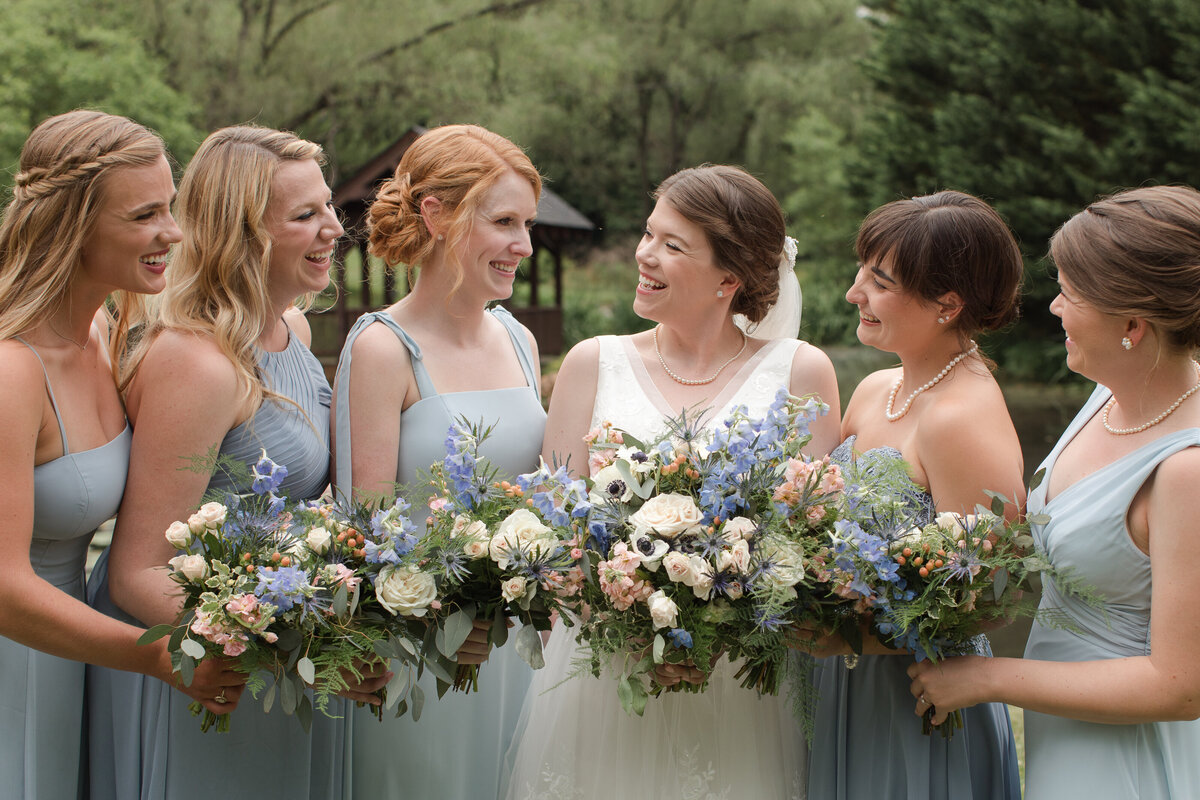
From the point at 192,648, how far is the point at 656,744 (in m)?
1.46

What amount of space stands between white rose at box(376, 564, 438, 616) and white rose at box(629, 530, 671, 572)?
56 centimetres

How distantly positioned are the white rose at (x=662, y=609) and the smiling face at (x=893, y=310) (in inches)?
45.8

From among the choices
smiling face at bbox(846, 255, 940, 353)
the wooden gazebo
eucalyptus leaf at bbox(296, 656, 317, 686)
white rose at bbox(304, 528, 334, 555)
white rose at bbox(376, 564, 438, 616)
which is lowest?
the wooden gazebo

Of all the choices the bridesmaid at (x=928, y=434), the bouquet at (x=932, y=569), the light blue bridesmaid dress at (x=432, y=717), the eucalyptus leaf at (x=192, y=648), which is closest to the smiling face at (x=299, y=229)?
the light blue bridesmaid dress at (x=432, y=717)

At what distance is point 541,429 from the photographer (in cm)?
396

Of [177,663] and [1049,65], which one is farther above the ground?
[1049,65]

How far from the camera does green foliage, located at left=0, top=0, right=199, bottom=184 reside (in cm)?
2542

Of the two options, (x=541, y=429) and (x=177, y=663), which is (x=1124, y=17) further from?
(x=177, y=663)

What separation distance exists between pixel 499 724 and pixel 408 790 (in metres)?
0.39

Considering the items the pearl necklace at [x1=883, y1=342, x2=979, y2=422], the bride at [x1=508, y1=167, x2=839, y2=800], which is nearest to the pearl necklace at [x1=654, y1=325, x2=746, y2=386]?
the bride at [x1=508, y1=167, x2=839, y2=800]

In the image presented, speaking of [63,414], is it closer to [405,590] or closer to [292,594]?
[292,594]

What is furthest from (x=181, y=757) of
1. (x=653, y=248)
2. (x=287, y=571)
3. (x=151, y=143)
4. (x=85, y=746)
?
(x=653, y=248)

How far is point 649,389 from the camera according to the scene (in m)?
3.91

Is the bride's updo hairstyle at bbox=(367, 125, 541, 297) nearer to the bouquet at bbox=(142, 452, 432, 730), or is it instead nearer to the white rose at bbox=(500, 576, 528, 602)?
the bouquet at bbox=(142, 452, 432, 730)
